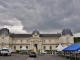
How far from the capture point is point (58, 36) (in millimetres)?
112625

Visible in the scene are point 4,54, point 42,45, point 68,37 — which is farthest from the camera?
point 42,45

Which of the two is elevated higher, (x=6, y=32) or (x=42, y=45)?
(x=6, y=32)

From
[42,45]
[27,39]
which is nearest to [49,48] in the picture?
[42,45]

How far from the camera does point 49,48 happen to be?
366ft

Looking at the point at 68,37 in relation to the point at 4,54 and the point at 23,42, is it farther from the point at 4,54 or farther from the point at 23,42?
the point at 4,54

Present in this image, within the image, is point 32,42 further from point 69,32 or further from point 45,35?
point 69,32

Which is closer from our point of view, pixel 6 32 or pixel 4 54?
pixel 4 54

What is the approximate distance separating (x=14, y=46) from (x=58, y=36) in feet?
84.3

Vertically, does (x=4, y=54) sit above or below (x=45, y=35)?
below

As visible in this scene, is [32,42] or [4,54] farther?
[32,42]

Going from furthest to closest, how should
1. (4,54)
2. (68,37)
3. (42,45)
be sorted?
(42,45)
(68,37)
(4,54)

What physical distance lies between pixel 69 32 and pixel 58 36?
363 inches

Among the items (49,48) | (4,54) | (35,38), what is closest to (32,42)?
(35,38)

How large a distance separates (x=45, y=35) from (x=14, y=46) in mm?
18826
